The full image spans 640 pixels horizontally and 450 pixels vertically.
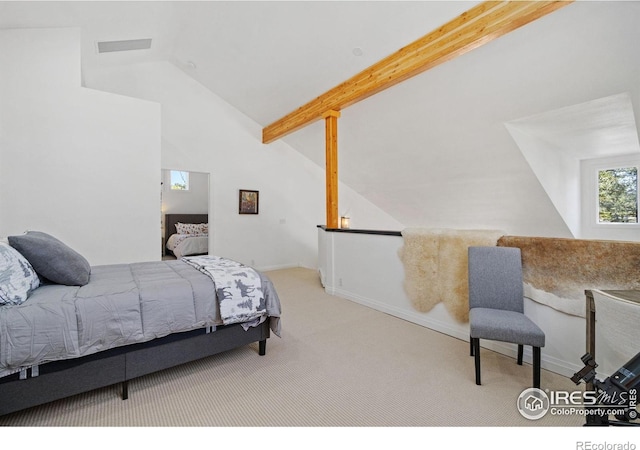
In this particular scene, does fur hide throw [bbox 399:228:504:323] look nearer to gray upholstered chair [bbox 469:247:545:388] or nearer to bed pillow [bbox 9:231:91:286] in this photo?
gray upholstered chair [bbox 469:247:545:388]

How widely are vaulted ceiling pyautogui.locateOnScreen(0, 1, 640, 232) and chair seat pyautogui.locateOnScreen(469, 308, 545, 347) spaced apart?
2.58 meters

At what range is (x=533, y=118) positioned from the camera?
11.7 feet

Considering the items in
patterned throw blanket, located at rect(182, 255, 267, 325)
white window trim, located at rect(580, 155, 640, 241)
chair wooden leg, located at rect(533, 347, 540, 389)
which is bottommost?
chair wooden leg, located at rect(533, 347, 540, 389)

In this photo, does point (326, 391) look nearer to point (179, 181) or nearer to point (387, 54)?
point (387, 54)

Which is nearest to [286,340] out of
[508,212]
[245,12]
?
[245,12]

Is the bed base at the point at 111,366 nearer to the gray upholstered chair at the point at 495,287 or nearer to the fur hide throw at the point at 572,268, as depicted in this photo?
the gray upholstered chair at the point at 495,287

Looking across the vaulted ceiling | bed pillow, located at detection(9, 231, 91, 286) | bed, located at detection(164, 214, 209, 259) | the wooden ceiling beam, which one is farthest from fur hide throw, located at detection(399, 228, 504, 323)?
bed, located at detection(164, 214, 209, 259)

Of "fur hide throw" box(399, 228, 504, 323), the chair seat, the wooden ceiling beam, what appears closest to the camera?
the chair seat

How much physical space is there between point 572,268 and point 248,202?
5.10 meters

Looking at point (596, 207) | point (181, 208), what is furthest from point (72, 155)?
point (596, 207)

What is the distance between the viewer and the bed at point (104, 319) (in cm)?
150

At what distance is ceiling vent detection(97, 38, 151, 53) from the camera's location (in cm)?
372

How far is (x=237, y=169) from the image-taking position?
5.77m

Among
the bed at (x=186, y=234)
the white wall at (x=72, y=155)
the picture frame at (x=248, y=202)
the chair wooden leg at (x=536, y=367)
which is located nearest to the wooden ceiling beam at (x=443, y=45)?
the picture frame at (x=248, y=202)
